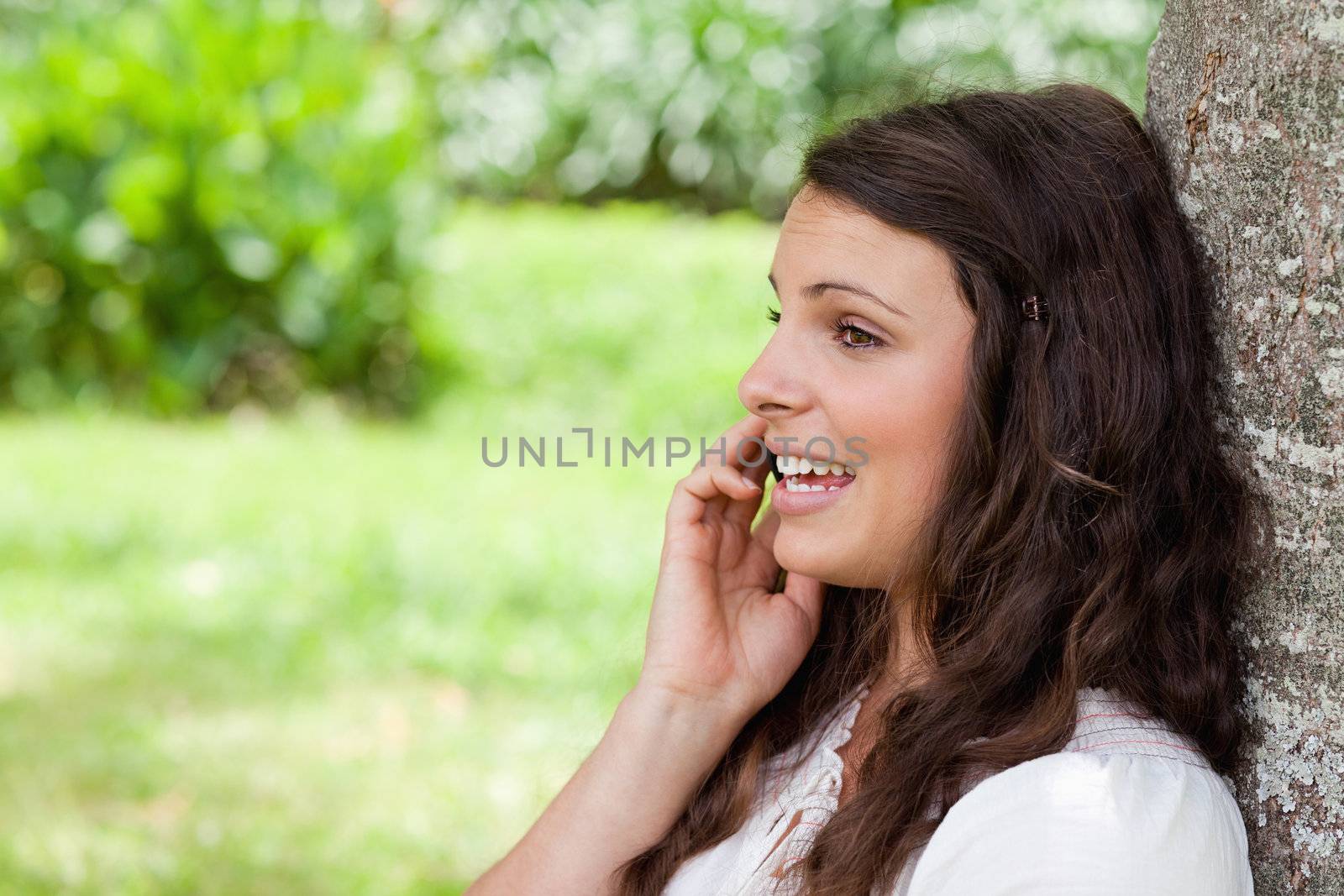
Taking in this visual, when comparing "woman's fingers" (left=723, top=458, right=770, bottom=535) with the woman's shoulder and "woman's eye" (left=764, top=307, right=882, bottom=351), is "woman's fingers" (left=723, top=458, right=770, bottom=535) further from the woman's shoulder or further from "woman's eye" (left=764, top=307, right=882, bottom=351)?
the woman's shoulder

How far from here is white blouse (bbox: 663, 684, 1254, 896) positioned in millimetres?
1330

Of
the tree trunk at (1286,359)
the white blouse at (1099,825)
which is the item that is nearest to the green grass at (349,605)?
the white blouse at (1099,825)

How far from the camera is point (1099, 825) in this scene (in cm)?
135

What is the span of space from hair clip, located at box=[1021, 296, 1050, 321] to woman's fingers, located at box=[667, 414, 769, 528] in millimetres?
551

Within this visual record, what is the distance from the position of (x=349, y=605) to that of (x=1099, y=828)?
11.3 ft

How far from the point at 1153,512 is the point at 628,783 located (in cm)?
82

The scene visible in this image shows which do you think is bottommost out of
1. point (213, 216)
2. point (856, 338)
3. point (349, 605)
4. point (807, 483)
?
point (349, 605)

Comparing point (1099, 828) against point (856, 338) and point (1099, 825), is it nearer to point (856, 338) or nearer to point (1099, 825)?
point (1099, 825)

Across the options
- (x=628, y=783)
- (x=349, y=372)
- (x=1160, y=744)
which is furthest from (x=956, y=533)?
(x=349, y=372)

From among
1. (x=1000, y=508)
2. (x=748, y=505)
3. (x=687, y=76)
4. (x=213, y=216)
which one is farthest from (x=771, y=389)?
(x=687, y=76)

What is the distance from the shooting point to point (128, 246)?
6.11 m

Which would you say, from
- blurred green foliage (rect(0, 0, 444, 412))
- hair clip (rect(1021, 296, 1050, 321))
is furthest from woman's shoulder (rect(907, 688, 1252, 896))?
blurred green foliage (rect(0, 0, 444, 412))

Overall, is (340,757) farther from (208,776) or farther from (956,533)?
(956,533)

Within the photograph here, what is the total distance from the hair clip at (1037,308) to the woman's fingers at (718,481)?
1.81 ft
